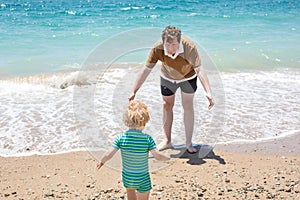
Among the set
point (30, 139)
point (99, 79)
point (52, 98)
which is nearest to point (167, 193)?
Answer: point (30, 139)

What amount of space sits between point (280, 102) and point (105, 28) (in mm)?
12774

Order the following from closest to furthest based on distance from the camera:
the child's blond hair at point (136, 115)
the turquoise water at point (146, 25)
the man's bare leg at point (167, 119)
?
the child's blond hair at point (136, 115) → the man's bare leg at point (167, 119) → the turquoise water at point (146, 25)

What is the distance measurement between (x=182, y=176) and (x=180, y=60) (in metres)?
1.23

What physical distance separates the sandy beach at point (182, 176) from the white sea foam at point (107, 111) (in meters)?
0.50

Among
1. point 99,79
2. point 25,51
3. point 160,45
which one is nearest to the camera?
point 160,45

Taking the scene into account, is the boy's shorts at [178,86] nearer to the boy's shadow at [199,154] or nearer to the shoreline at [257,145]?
the boy's shadow at [199,154]

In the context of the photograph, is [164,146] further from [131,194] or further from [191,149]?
[131,194]

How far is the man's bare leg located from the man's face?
0.74 meters

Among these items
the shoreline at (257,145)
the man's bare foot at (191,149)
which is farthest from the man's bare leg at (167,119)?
the shoreline at (257,145)

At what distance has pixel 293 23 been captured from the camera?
20438mm

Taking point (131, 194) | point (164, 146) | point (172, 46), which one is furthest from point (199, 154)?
point (131, 194)

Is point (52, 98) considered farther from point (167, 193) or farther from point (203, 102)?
point (167, 193)

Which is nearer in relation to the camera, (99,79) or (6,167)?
(6,167)

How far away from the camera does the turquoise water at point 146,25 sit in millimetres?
12055
